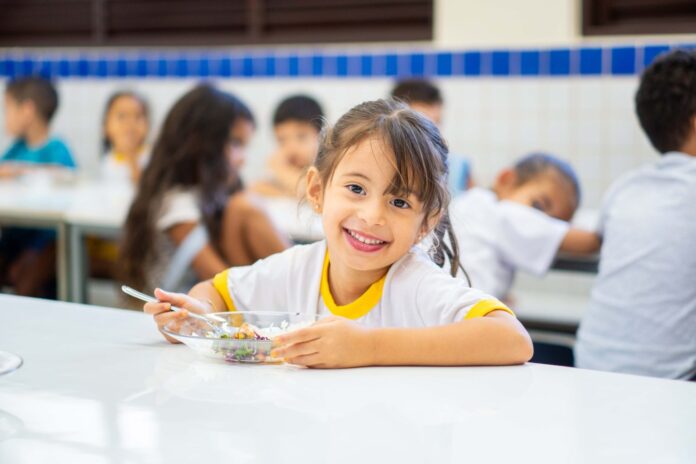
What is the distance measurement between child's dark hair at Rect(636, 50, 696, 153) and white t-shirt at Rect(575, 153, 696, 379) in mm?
74

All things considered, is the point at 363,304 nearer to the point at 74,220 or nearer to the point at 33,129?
the point at 74,220

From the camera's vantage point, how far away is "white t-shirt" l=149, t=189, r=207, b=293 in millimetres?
2754

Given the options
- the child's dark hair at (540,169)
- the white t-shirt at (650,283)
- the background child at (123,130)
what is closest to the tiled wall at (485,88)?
the background child at (123,130)

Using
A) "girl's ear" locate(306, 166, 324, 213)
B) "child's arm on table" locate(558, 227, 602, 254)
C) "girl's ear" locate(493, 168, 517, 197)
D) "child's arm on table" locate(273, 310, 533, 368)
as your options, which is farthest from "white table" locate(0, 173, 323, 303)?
"child's arm on table" locate(273, 310, 533, 368)

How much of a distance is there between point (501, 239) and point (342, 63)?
8.80 feet

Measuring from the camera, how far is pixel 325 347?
4.07ft

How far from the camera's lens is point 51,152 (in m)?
5.06

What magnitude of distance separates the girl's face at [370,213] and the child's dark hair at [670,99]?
866mm

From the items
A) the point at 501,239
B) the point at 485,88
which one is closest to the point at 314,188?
the point at 501,239

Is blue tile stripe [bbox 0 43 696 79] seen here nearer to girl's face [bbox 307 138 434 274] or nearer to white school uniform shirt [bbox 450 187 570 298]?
→ white school uniform shirt [bbox 450 187 570 298]

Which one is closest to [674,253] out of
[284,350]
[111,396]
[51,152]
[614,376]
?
[614,376]

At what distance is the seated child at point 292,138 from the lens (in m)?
4.25

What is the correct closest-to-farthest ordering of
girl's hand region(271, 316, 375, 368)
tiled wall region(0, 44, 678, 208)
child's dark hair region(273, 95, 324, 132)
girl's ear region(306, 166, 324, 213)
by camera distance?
1. girl's hand region(271, 316, 375, 368)
2. girl's ear region(306, 166, 324, 213)
3. child's dark hair region(273, 95, 324, 132)
4. tiled wall region(0, 44, 678, 208)

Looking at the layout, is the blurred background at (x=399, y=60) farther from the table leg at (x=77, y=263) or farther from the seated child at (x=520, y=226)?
the table leg at (x=77, y=263)
